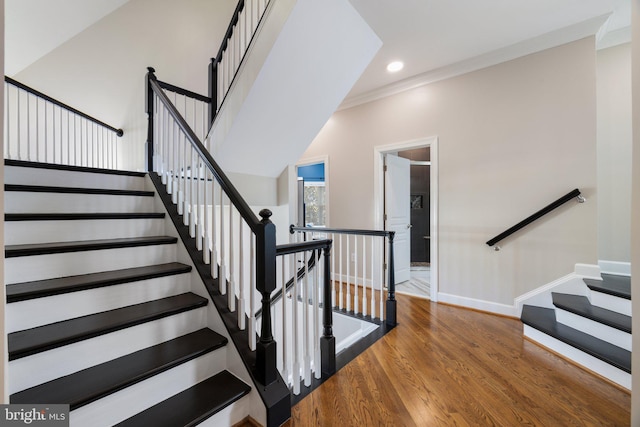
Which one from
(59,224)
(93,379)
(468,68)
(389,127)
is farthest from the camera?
(389,127)

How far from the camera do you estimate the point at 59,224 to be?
1.65 m

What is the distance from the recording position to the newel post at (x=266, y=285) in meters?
1.27

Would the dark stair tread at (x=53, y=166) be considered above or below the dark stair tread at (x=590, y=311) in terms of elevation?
above

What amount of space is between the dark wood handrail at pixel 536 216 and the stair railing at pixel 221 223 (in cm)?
250

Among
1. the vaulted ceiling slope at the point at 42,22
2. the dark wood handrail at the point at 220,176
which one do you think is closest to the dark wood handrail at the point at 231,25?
the dark wood handrail at the point at 220,176

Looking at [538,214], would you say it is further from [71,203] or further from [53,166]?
[53,166]

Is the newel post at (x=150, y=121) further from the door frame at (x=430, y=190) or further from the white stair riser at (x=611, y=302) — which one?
the white stair riser at (x=611, y=302)

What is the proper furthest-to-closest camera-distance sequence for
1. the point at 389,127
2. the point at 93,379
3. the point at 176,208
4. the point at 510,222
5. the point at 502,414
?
the point at 389,127 → the point at 510,222 → the point at 176,208 → the point at 502,414 → the point at 93,379

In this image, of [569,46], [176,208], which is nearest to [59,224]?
[176,208]

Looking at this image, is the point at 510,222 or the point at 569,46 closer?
the point at 569,46

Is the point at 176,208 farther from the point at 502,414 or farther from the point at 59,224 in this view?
the point at 502,414

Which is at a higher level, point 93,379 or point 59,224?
A: point 59,224

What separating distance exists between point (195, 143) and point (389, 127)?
2676mm

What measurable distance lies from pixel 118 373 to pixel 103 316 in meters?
0.35
